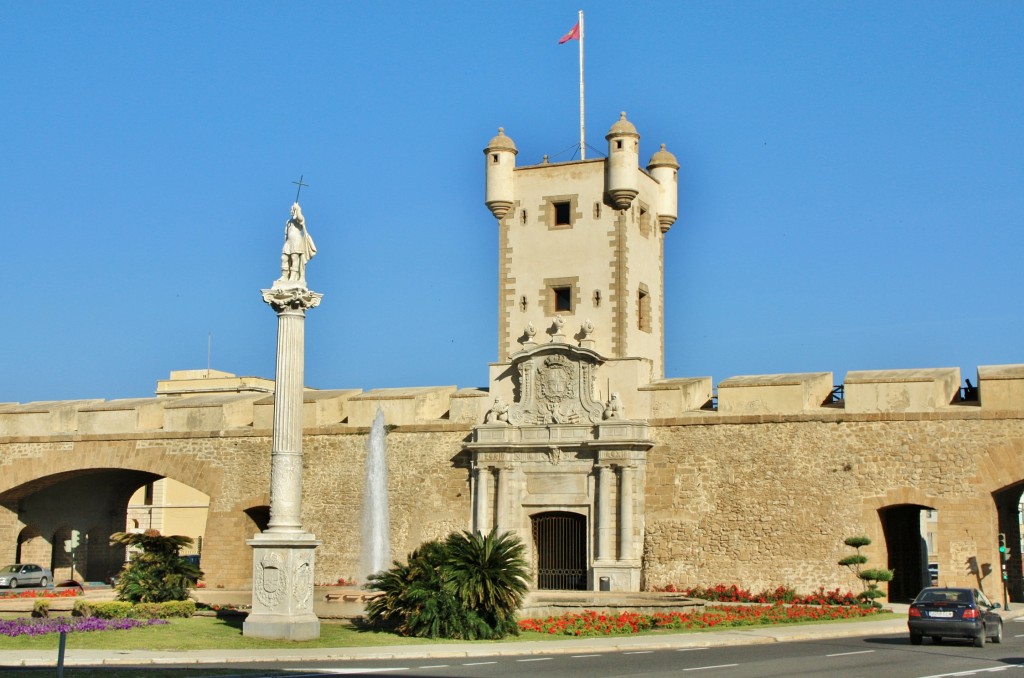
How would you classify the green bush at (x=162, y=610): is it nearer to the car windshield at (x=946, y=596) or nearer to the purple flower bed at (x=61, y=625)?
the purple flower bed at (x=61, y=625)

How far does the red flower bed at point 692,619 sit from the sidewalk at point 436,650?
0.88m

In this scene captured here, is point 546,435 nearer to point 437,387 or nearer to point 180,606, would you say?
point 437,387

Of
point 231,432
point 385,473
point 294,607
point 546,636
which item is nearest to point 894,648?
point 546,636

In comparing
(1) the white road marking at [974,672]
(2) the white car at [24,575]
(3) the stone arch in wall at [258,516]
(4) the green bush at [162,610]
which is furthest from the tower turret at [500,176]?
(1) the white road marking at [974,672]

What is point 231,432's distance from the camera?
131 ft

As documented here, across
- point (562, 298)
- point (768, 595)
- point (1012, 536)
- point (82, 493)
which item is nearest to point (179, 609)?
point (768, 595)

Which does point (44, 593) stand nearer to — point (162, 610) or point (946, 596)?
point (162, 610)

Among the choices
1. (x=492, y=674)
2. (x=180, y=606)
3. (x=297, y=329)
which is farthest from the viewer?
(x=180, y=606)

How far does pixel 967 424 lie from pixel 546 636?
13356 millimetres

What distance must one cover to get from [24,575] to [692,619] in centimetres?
2303

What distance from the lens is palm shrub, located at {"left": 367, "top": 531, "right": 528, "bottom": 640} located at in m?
23.2

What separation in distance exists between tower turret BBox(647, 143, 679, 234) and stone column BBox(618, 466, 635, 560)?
8704 millimetres

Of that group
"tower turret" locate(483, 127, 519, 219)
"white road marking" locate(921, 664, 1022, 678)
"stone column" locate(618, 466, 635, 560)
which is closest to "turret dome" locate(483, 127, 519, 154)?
"tower turret" locate(483, 127, 519, 219)

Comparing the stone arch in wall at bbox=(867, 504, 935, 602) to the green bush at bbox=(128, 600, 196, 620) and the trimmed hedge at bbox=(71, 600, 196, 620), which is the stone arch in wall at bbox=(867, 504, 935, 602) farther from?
the trimmed hedge at bbox=(71, 600, 196, 620)
